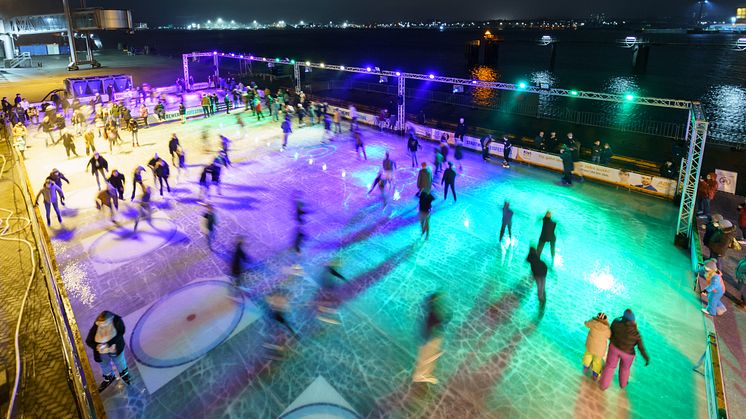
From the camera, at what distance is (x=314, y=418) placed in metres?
6.91

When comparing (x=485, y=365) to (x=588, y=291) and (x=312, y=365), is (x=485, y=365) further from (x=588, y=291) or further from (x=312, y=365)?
(x=588, y=291)

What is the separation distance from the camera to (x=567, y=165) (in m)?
17.4

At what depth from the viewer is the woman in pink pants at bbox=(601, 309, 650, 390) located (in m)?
6.65

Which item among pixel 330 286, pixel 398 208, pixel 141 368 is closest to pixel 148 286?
pixel 141 368

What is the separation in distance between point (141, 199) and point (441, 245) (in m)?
11.3

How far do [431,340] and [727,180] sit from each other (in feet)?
49.5

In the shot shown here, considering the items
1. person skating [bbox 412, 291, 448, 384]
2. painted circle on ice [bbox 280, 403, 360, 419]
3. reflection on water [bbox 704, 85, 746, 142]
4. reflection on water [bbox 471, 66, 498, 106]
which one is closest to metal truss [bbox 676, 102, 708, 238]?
person skating [bbox 412, 291, 448, 384]

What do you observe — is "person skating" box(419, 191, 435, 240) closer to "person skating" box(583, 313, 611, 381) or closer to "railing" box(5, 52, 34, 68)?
"person skating" box(583, 313, 611, 381)

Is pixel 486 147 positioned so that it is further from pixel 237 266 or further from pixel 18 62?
pixel 18 62

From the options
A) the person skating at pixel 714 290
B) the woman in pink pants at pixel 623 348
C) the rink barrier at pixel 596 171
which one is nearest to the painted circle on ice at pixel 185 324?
the woman in pink pants at pixel 623 348

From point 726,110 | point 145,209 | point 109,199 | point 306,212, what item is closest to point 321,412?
point 306,212

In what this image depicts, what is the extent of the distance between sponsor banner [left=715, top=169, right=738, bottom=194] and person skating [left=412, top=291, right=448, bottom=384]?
1382 centimetres

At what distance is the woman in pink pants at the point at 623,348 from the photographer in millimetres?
6652

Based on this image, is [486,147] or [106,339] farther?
[486,147]
